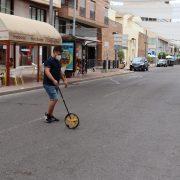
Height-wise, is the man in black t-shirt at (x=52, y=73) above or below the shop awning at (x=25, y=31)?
below

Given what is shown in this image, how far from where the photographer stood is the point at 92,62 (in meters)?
49.2

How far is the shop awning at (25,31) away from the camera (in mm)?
22214

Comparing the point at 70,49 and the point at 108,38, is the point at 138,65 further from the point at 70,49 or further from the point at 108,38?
the point at 70,49

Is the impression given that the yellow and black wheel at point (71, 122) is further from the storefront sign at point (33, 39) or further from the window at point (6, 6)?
the window at point (6, 6)

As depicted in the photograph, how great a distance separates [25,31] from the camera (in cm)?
2383

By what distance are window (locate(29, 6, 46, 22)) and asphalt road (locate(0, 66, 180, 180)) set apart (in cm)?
2298

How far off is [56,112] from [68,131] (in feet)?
11.1

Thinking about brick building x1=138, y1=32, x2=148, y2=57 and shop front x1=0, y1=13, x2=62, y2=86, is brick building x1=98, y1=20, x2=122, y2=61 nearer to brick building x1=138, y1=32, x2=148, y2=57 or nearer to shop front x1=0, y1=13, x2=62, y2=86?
brick building x1=138, y1=32, x2=148, y2=57

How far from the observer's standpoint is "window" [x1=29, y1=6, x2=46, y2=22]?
1463 inches

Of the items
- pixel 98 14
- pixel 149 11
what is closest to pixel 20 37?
pixel 98 14

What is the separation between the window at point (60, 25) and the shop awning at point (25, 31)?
1539 cm

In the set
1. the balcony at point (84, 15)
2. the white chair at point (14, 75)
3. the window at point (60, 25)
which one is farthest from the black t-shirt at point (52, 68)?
the window at point (60, 25)

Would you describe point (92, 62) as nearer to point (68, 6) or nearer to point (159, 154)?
point (68, 6)

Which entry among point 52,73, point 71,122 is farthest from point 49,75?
point 71,122
